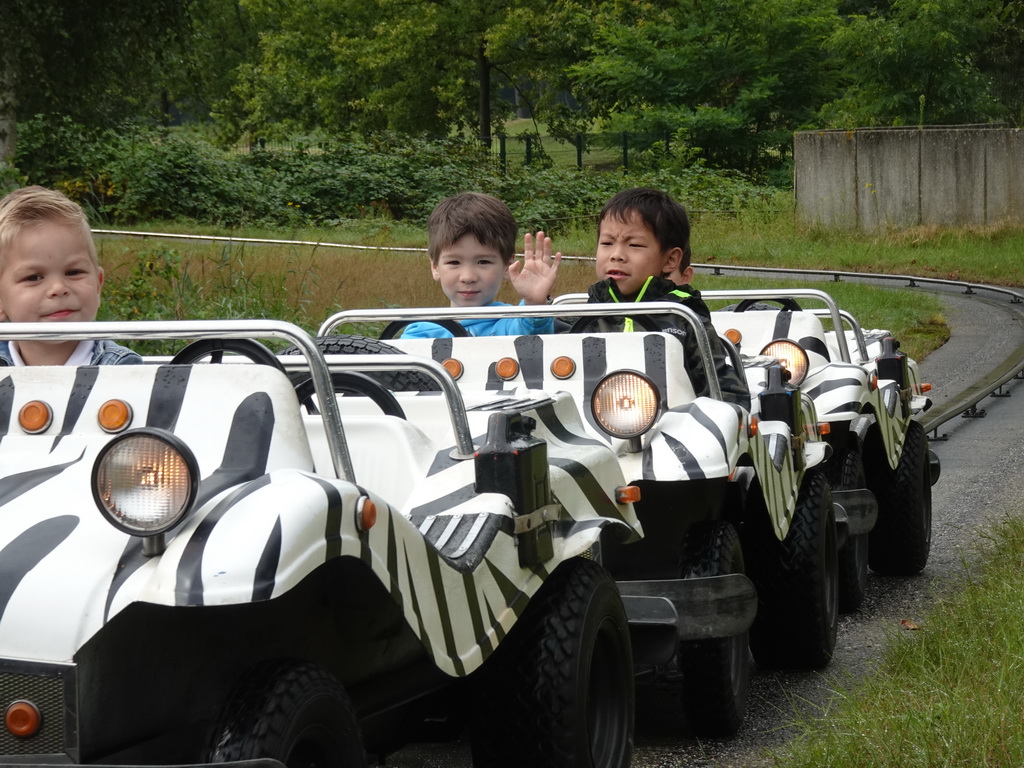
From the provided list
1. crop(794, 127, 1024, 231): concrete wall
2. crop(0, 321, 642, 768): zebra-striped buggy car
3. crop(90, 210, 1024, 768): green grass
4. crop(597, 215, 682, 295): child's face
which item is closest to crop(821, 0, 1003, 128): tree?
crop(794, 127, 1024, 231): concrete wall

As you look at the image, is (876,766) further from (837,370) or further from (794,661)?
(837,370)

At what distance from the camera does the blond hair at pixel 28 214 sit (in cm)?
351

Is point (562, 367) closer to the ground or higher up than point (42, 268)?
closer to the ground

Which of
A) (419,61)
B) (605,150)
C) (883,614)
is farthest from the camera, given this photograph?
(419,61)

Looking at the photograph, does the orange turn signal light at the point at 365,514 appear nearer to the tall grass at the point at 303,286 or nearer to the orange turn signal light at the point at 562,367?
the orange turn signal light at the point at 562,367

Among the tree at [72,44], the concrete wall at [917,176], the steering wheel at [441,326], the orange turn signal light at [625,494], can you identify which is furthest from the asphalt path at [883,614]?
the tree at [72,44]

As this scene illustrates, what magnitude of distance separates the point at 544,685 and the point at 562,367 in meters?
1.91

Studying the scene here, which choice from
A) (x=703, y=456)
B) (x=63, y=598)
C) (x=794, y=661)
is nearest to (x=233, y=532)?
(x=63, y=598)

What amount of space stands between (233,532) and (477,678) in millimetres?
1003

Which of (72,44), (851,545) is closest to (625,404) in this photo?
(851,545)

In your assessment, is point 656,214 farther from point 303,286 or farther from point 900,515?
point 303,286

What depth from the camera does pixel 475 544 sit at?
2951mm

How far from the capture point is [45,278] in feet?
11.6

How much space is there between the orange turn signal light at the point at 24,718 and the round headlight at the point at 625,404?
7.66ft
